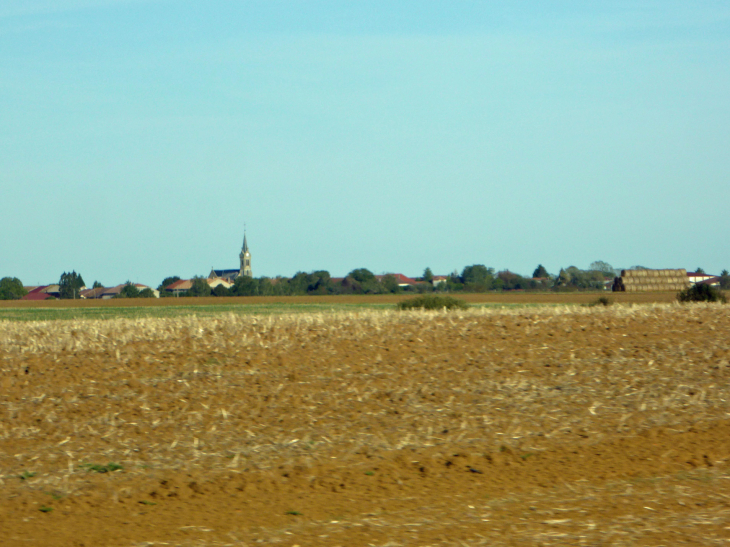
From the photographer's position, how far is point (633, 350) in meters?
12.2

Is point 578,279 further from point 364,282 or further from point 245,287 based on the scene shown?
point 245,287

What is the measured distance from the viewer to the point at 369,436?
8227 millimetres

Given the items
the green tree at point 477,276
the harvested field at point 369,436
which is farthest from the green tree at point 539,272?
the harvested field at point 369,436

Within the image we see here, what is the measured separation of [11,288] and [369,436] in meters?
116

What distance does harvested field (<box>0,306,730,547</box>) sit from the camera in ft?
18.7

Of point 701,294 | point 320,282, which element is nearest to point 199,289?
point 320,282

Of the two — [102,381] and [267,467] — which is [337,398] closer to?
[267,467]

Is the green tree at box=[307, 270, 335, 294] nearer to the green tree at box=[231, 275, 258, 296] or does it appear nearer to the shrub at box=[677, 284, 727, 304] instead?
the green tree at box=[231, 275, 258, 296]

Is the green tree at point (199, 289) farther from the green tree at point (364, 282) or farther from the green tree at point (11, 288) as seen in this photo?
the green tree at point (11, 288)

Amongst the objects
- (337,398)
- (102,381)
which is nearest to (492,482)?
(337,398)

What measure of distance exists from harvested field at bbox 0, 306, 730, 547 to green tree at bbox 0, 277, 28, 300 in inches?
4121

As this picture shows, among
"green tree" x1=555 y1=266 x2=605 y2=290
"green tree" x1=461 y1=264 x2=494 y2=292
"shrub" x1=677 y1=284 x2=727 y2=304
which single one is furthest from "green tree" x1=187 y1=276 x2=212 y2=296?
"shrub" x1=677 y1=284 x2=727 y2=304

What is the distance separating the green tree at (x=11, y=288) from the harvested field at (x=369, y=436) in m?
105

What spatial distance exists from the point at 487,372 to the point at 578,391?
148 cm
